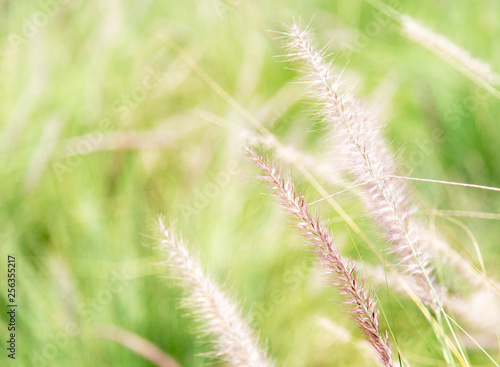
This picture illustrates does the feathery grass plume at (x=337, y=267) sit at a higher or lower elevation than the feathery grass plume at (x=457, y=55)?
lower

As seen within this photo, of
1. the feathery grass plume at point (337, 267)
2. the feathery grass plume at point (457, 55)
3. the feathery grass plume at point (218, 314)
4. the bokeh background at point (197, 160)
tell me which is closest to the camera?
the feathery grass plume at point (337, 267)

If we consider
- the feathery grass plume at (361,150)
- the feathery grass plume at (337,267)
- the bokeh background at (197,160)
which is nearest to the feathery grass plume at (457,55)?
the bokeh background at (197,160)

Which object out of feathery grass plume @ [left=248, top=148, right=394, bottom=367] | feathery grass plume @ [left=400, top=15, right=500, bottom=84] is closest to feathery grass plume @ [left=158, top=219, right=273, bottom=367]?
feathery grass plume @ [left=248, top=148, right=394, bottom=367]

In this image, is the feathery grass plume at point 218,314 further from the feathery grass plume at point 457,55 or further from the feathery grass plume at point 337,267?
the feathery grass plume at point 457,55

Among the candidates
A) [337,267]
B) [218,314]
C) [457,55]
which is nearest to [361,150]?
[337,267]

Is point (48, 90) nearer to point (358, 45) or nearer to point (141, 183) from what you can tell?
point (141, 183)

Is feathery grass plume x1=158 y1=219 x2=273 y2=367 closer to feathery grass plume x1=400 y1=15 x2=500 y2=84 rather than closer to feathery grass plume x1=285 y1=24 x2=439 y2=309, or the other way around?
feathery grass plume x1=285 y1=24 x2=439 y2=309

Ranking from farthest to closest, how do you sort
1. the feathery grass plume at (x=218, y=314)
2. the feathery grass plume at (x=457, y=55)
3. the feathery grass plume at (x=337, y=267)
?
the feathery grass plume at (x=457, y=55)
the feathery grass plume at (x=218, y=314)
the feathery grass plume at (x=337, y=267)

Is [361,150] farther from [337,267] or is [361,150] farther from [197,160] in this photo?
[197,160]
